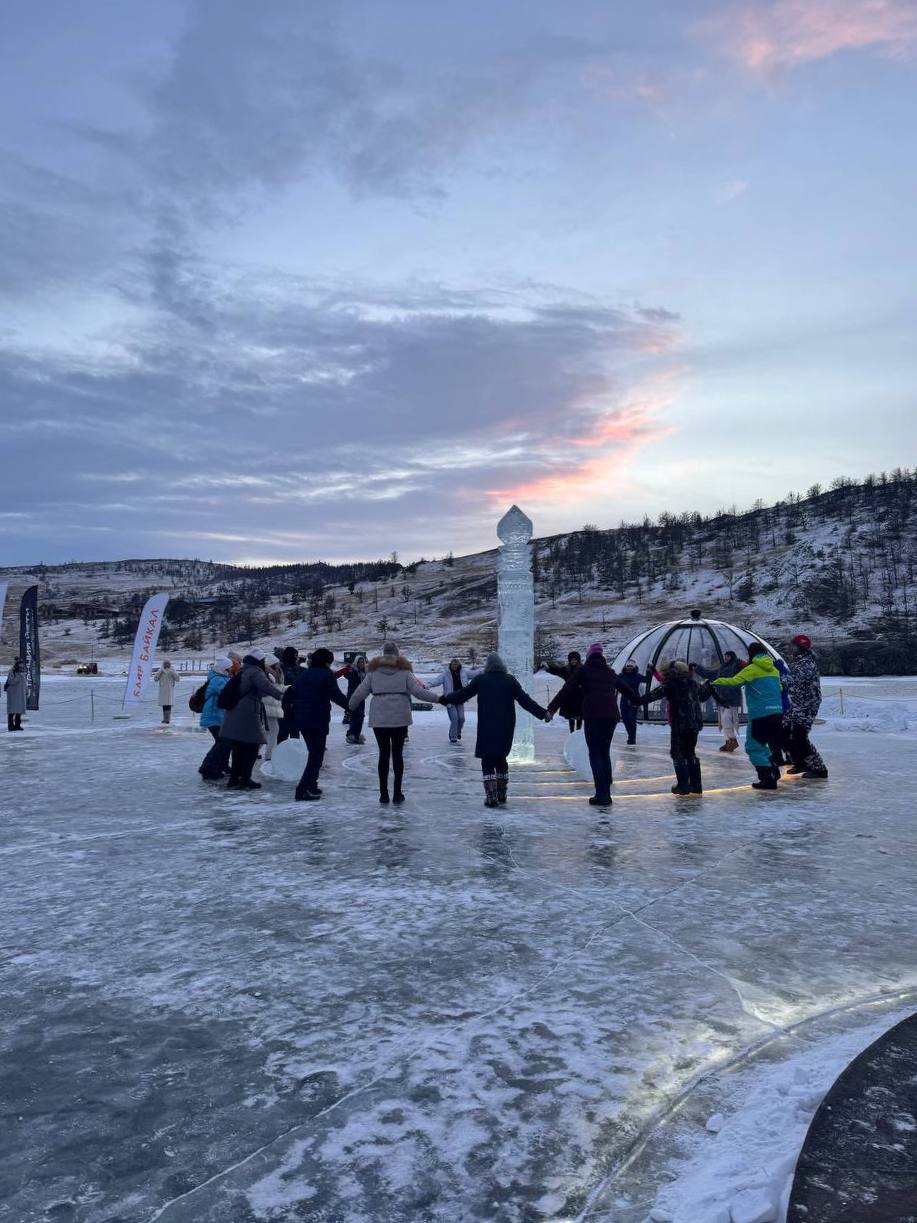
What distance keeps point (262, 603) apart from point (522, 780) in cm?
13724

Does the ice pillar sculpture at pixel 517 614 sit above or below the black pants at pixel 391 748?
above

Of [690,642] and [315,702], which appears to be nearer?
[315,702]

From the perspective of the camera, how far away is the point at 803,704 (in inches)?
454

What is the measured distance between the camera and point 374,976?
4.36 meters

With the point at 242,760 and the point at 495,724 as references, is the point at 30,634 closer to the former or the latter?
the point at 242,760

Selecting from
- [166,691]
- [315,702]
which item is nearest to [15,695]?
[166,691]

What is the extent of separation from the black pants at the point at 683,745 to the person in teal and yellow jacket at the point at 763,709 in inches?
33.6

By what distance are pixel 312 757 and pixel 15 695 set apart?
531 inches

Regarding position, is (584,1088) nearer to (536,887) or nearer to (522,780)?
(536,887)

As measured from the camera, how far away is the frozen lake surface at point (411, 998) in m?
2.68

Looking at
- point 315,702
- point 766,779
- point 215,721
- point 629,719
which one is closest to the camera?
point 315,702

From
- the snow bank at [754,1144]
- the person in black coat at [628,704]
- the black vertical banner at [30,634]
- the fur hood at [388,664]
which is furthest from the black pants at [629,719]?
the black vertical banner at [30,634]

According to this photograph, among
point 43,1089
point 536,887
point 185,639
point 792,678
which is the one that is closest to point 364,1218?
point 43,1089

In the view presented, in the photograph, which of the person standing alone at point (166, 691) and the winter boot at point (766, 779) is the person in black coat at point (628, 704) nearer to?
the winter boot at point (766, 779)
